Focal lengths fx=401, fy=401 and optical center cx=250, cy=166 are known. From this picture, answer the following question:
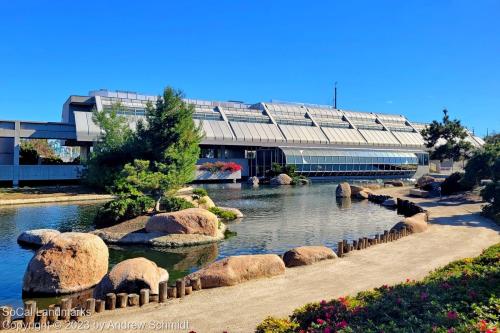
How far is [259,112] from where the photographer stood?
71.5m

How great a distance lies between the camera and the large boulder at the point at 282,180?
56384 mm

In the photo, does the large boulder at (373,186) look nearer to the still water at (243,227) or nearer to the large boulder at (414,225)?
the still water at (243,227)

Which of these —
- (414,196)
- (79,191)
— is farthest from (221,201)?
(414,196)

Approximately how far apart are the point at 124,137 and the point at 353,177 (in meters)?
43.7

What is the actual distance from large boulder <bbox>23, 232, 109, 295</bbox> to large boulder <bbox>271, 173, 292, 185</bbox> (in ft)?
145

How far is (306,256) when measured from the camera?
14.0 meters

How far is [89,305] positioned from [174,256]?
24.0ft

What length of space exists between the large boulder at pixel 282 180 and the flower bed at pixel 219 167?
641cm

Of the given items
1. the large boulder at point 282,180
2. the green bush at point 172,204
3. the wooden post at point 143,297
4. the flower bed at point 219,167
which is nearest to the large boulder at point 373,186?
the large boulder at point 282,180

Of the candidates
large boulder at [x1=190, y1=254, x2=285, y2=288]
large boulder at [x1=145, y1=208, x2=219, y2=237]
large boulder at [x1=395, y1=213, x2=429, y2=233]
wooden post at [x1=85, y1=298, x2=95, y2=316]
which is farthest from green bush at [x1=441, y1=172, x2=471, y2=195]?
wooden post at [x1=85, y1=298, x2=95, y2=316]

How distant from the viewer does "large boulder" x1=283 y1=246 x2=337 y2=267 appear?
1380 centimetres

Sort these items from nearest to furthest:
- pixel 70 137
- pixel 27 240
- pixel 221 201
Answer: pixel 27 240 → pixel 221 201 → pixel 70 137

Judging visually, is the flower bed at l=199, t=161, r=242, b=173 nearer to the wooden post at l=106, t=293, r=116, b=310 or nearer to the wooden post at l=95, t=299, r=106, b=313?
the wooden post at l=106, t=293, r=116, b=310

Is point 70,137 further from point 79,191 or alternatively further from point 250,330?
point 250,330
